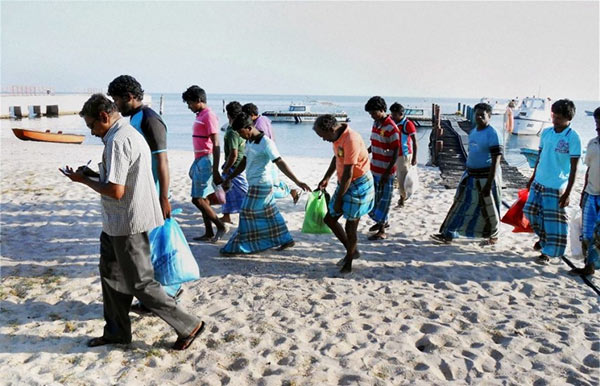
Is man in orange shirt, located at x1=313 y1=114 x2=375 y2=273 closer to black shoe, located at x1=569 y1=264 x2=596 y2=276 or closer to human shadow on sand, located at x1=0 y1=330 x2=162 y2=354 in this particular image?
human shadow on sand, located at x1=0 y1=330 x2=162 y2=354

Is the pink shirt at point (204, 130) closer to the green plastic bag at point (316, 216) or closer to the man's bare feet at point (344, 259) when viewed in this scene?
the green plastic bag at point (316, 216)

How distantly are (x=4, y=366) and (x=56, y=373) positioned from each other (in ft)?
1.25

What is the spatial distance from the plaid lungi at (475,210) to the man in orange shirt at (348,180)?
1478 mm

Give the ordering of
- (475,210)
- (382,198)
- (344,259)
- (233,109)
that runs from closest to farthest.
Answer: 1. (344,259)
2. (233,109)
3. (475,210)
4. (382,198)

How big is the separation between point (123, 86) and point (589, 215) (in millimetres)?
4431

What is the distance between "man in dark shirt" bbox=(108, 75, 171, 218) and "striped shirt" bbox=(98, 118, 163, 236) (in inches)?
21.5

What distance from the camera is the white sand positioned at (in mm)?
3164

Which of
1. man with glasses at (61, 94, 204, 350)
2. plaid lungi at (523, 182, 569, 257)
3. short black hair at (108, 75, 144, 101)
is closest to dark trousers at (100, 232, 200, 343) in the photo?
man with glasses at (61, 94, 204, 350)

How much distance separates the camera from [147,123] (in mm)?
3725

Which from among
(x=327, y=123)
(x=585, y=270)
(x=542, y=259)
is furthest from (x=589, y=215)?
(x=327, y=123)

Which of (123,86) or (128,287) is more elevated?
(123,86)

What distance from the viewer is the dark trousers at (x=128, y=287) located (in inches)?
123

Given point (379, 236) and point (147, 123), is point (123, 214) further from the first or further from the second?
point (379, 236)

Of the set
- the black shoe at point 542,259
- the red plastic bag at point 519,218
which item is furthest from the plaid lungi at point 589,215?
the red plastic bag at point 519,218
